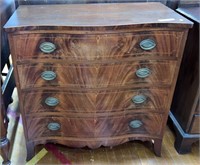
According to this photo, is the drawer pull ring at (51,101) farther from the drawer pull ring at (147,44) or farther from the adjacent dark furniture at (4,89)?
the drawer pull ring at (147,44)

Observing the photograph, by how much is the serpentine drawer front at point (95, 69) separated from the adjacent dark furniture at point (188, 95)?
0.17 m

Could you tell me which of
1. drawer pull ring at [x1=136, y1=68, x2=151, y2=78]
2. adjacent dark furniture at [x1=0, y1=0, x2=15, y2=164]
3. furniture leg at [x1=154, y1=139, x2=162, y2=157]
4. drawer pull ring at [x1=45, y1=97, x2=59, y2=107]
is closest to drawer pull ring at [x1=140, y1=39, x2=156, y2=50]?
drawer pull ring at [x1=136, y1=68, x2=151, y2=78]

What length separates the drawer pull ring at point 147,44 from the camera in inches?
43.0

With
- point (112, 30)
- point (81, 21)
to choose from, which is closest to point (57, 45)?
point (81, 21)

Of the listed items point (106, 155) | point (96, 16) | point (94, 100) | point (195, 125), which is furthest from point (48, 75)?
point (195, 125)

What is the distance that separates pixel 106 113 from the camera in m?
1.28

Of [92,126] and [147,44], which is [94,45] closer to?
[147,44]

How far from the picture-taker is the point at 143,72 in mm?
1179

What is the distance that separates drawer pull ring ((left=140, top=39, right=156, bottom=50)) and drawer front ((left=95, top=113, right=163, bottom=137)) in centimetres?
41

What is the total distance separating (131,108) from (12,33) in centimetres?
71

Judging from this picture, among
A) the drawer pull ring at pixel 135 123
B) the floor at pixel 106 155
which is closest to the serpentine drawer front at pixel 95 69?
the drawer pull ring at pixel 135 123

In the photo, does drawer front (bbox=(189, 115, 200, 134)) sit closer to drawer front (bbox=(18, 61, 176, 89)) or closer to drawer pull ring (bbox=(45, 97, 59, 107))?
drawer front (bbox=(18, 61, 176, 89))

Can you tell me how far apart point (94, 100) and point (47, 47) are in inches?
14.4

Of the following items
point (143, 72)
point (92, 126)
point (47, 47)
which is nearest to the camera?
point (47, 47)
